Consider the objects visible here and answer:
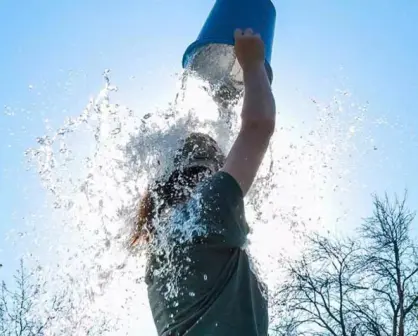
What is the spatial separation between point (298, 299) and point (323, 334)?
122 centimetres

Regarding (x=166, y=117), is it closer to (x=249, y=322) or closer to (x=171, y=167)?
(x=171, y=167)

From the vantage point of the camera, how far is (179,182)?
7.63 feet

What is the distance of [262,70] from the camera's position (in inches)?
98.1

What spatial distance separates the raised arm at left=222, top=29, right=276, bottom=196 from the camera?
2080mm

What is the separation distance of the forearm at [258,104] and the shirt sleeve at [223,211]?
0.30 metres

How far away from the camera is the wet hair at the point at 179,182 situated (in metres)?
2.29

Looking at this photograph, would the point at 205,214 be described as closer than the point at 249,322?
No

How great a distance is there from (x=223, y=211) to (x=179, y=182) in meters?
0.41

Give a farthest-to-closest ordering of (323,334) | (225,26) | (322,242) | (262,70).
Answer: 1. (322,242)
2. (323,334)
3. (225,26)
4. (262,70)

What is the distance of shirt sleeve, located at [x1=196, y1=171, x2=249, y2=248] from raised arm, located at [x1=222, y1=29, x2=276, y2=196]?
2.3 inches

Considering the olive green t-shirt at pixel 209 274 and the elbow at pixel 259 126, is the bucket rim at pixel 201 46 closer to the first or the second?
the elbow at pixel 259 126

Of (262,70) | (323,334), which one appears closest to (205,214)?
(262,70)

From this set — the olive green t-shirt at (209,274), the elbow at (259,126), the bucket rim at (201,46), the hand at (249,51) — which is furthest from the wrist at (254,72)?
the olive green t-shirt at (209,274)

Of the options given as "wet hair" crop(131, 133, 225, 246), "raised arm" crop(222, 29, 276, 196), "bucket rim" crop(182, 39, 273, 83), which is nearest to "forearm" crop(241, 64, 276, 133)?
"raised arm" crop(222, 29, 276, 196)
